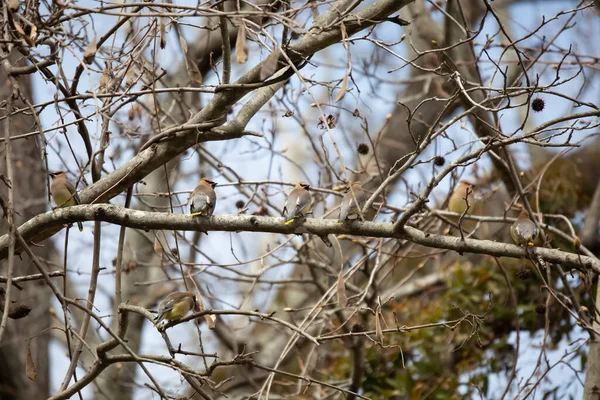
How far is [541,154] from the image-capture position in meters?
8.73

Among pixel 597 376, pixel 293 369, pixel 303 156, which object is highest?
pixel 303 156

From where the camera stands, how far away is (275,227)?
12.5ft


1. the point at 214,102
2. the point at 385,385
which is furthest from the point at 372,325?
the point at 214,102

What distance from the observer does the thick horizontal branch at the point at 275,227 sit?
147 inches

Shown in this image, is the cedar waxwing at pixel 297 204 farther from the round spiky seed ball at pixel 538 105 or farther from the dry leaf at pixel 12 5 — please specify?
the dry leaf at pixel 12 5

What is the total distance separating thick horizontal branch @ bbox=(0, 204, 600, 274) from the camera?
373 cm

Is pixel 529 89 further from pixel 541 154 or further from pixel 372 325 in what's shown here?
pixel 541 154

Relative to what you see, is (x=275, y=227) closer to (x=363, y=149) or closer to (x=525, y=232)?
(x=525, y=232)

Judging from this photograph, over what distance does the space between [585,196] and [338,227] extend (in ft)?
15.0

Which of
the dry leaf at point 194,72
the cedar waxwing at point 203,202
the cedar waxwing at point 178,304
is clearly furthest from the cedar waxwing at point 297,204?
the dry leaf at point 194,72

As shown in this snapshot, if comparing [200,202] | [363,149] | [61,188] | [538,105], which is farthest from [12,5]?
[538,105]

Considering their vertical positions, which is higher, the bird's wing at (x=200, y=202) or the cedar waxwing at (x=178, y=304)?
the bird's wing at (x=200, y=202)

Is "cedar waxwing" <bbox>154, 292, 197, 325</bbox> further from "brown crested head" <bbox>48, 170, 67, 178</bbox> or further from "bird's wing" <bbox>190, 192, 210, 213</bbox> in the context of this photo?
"brown crested head" <bbox>48, 170, 67, 178</bbox>

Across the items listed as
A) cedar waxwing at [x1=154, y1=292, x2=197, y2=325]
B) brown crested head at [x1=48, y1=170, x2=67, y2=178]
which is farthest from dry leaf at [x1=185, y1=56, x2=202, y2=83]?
brown crested head at [x1=48, y1=170, x2=67, y2=178]
